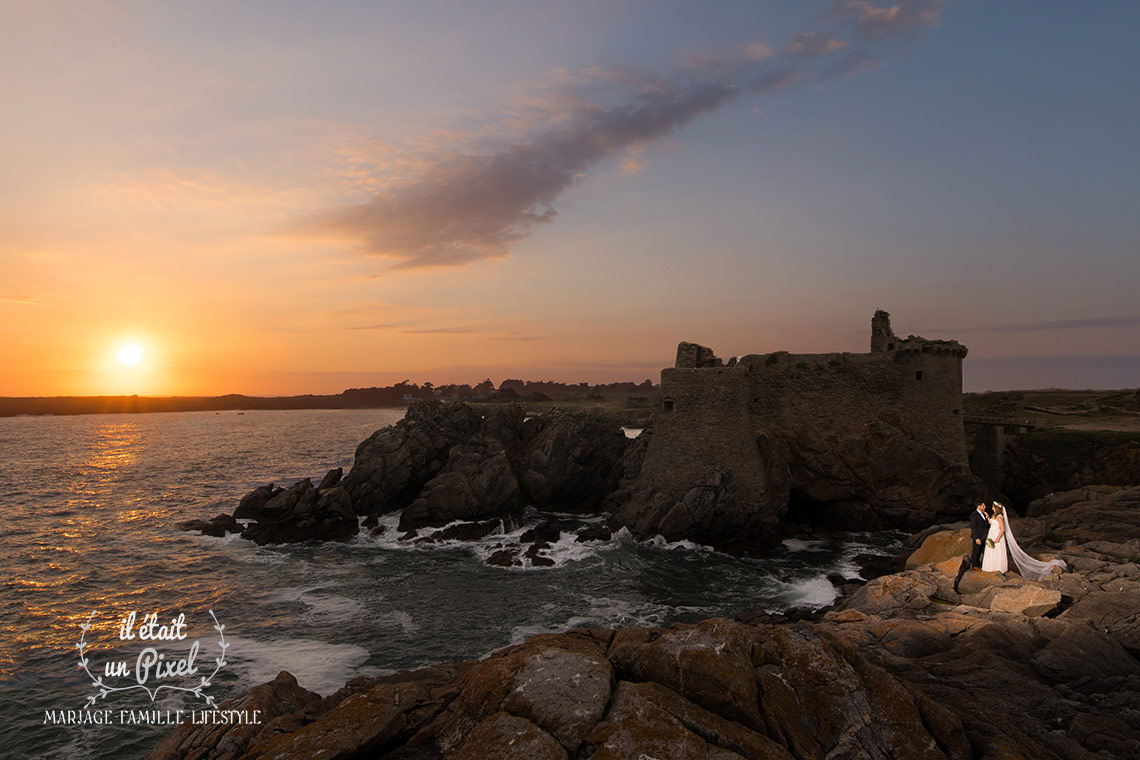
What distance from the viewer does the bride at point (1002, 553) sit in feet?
55.5

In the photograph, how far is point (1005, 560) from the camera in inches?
687

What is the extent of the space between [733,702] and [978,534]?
1440cm

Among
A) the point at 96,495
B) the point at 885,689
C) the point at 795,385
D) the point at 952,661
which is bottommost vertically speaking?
the point at 96,495

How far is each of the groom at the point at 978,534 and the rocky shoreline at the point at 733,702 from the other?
182 inches

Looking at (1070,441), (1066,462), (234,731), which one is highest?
(1070,441)

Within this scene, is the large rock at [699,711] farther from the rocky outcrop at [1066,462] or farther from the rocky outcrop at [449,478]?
the rocky outcrop at [1066,462]

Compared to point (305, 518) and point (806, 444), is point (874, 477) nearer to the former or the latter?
point (806, 444)

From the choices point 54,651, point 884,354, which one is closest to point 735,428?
point 884,354

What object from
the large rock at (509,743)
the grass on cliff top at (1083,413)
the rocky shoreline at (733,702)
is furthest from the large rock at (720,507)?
the large rock at (509,743)

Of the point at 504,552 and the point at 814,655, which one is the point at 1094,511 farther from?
the point at 504,552

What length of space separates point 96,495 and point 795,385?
66669 millimetres

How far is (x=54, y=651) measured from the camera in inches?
872

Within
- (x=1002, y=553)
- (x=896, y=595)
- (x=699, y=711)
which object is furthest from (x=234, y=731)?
(x=1002, y=553)

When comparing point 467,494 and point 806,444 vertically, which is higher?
point 806,444
